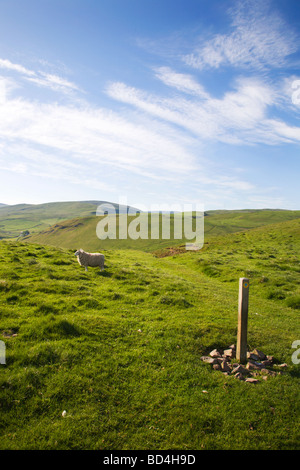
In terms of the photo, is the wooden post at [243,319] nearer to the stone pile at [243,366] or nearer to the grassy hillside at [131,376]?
the stone pile at [243,366]

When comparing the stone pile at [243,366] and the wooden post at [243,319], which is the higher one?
the wooden post at [243,319]

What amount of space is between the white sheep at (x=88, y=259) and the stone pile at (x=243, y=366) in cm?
1304

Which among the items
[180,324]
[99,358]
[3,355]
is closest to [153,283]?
[180,324]

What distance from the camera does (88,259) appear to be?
2033cm

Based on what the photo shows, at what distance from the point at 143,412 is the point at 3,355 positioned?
186 inches

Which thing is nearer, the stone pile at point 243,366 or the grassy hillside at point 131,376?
the grassy hillside at point 131,376

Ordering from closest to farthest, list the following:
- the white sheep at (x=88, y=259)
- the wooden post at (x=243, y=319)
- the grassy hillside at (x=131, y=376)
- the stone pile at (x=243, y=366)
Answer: the grassy hillside at (x=131, y=376) → the stone pile at (x=243, y=366) → the wooden post at (x=243, y=319) → the white sheep at (x=88, y=259)

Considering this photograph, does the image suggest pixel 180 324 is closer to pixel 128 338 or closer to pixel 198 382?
pixel 128 338

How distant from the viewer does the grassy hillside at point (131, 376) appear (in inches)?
238

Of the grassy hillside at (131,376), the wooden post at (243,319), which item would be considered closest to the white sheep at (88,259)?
the grassy hillside at (131,376)

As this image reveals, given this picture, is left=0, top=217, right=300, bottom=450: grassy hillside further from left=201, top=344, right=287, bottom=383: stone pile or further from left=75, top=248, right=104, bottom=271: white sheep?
left=75, top=248, right=104, bottom=271: white sheep

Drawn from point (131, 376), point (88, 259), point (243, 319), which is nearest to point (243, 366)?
point (243, 319)

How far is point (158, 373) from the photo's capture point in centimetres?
807

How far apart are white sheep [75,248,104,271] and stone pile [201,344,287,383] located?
1304cm
